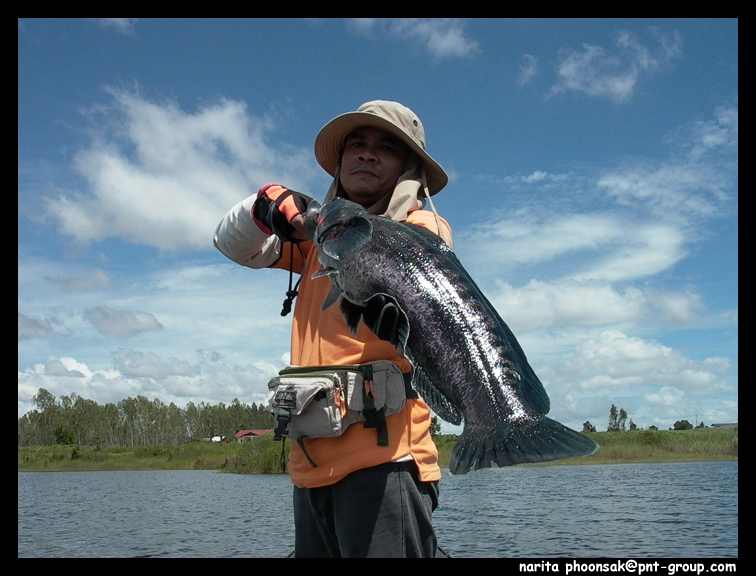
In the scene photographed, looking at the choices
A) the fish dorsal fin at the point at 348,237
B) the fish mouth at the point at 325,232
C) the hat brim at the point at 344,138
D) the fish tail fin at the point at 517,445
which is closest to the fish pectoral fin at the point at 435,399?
the fish tail fin at the point at 517,445

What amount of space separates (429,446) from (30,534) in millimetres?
28197

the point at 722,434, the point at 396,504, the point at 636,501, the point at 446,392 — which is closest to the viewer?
the point at 446,392

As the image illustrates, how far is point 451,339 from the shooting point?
2406 mm

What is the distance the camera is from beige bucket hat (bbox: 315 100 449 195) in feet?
11.1

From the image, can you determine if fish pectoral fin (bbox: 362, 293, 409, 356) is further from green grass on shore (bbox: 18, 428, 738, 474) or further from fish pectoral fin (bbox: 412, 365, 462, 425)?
green grass on shore (bbox: 18, 428, 738, 474)

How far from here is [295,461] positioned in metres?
3.09

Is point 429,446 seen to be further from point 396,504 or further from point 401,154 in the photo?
point 401,154

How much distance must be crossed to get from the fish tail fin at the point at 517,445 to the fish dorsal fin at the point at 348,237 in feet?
3.64

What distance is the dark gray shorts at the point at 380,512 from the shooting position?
276cm

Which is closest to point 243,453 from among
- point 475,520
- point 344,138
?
point 475,520

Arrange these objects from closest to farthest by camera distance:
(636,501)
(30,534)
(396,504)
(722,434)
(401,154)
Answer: (396,504) < (401,154) < (30,534) < (636,501) < (722,434)
